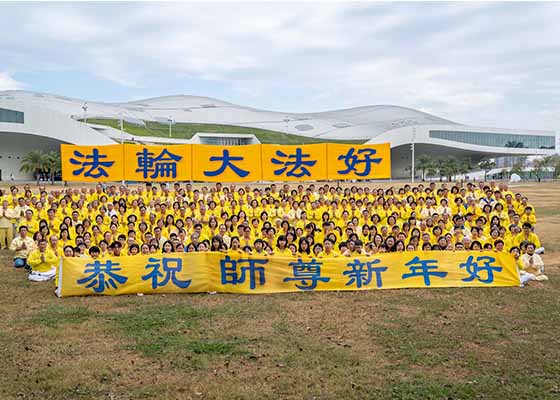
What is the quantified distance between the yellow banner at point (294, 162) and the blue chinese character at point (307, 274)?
449cm

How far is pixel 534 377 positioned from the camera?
4805 millimetres

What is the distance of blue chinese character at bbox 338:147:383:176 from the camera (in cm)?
1245

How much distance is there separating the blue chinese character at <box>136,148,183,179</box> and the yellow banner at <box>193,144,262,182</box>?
58 cm

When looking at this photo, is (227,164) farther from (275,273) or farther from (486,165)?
(486,165)

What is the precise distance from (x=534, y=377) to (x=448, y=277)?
11.7 ft

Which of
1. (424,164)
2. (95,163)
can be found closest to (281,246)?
(95,163)

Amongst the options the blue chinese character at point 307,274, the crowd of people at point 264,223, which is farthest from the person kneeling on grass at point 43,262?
the blue chinese character at point 307,274

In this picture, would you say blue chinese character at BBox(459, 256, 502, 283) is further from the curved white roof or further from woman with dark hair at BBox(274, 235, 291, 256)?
the curved white roof

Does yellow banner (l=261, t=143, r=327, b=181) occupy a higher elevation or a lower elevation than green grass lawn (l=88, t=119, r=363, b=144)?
lower

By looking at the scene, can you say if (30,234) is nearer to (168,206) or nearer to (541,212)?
(168,206)

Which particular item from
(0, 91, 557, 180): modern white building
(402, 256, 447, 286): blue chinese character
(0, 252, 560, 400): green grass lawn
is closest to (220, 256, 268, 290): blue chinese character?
(0, 252, 560, 400): green grass lawn

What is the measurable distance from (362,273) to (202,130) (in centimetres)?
9300

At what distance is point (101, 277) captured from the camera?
26.0 feet

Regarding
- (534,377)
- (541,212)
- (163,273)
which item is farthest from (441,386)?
(541,212)
